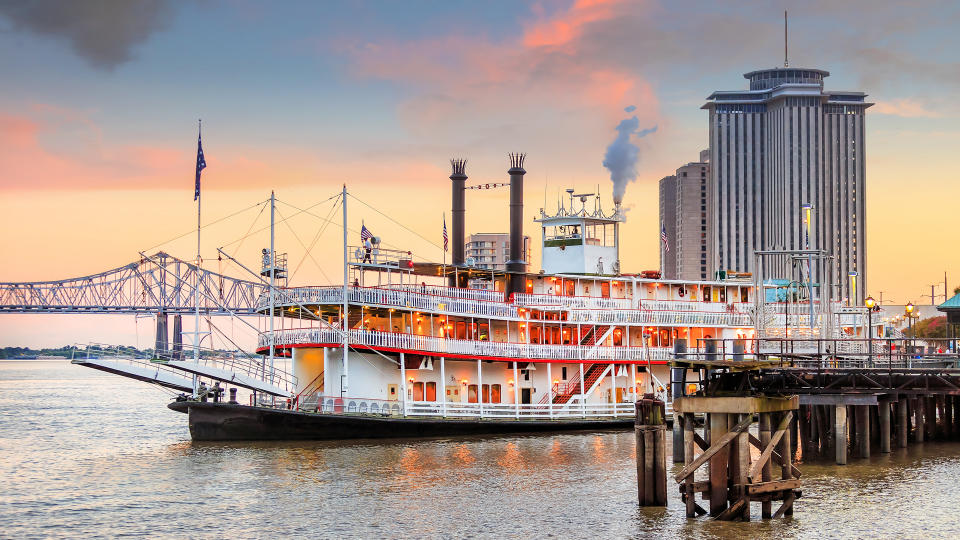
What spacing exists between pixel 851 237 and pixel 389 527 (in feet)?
532

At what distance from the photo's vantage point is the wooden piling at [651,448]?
994 inches

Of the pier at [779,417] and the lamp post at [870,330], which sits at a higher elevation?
the lamp post at [870,330]

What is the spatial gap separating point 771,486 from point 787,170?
504ft

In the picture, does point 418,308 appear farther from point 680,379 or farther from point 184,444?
point 680,379

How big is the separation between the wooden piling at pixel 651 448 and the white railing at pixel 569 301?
74.6 feet

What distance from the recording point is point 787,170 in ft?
562

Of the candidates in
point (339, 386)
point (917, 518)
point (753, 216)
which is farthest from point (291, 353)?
point (753, 216)

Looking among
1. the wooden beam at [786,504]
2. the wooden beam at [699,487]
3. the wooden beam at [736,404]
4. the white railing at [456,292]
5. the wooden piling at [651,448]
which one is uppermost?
the white railing at [456,292]

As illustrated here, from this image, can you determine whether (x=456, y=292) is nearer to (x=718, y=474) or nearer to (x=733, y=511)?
(x=718, y=474)

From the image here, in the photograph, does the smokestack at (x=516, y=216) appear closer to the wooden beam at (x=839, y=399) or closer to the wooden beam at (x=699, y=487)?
the wooden beam at (x=839, y=399)

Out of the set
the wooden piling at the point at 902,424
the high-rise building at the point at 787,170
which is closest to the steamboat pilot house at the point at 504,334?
the wooden piling at the point at 902,424

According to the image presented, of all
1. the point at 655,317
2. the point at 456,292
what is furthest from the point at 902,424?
the point at 456,292

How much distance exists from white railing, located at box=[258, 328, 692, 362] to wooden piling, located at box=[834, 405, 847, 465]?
23.2ft

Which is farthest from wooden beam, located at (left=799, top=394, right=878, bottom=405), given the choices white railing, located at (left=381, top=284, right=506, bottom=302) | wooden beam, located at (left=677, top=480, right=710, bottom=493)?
white railing, located at (left=381, top=284, right=506, bottom=302)
